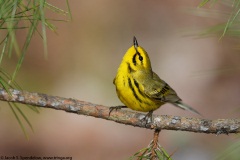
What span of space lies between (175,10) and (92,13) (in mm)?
937

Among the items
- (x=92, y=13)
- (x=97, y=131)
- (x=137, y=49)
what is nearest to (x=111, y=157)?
(x=97, y=131)

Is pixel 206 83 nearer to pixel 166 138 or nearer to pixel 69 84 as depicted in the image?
pixel 166 138

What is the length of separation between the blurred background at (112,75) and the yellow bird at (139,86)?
2340 mm

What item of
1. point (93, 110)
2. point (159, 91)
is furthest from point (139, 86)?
point (93, 110)

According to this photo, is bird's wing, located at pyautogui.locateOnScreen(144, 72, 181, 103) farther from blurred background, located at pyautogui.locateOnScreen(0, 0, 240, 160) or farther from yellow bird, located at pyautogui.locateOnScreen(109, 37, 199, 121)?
blurred background, located at pyautogui.locateOnScreen(0, 0, 240, 160)

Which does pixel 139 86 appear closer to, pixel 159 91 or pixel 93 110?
pixel 159 91

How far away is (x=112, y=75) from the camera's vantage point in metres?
6.59

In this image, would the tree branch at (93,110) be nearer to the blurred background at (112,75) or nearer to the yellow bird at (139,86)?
the yellow bird at (139,86)

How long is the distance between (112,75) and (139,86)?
3408 mm

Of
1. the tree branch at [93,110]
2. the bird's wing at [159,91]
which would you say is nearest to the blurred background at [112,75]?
the bird's wing at [159,91]

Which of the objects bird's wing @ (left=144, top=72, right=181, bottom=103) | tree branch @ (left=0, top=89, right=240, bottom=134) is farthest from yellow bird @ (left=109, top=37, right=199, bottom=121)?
tree branch @ (left=0, top=89, right=240, bottom=134)

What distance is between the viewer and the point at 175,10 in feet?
23.3

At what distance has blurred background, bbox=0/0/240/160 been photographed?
5.85 metres

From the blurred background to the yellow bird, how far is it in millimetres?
2340
